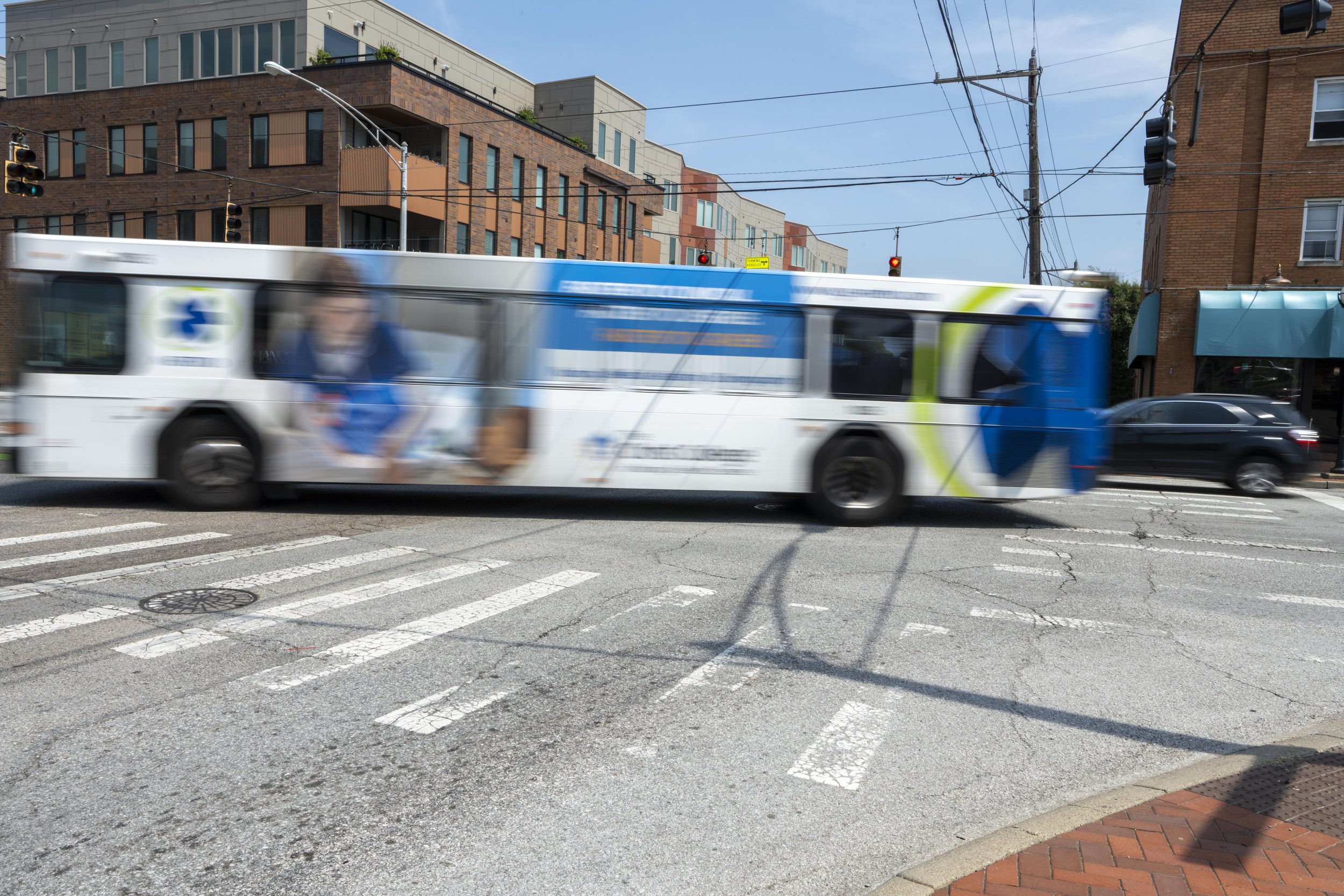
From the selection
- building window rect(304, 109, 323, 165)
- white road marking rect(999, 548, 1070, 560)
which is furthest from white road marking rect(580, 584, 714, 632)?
building window rect(304, 109, 323, 165)

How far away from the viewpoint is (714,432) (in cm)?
1089

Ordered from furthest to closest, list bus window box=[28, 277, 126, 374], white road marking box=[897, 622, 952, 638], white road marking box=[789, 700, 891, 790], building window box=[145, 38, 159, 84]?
building window box=[145, 38, 159, 84]
bus window box=[28, 277, 126, 374]
white road marking box=[897, 622, 952, 638]
white road marking box=[789, 700, 891, 790]

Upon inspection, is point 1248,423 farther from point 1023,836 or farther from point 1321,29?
point 1023,836

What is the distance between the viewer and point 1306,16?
34.4ft

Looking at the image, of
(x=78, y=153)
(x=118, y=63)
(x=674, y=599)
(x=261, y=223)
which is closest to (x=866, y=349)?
(x=674, y=599)

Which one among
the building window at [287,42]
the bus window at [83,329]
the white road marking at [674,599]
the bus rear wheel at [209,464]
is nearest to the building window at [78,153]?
the building window at [287,42]

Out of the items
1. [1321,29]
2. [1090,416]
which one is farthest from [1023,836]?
[1321,29]

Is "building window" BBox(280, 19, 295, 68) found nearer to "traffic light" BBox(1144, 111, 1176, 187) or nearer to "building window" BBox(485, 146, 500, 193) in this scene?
"building window" BBox(485, 146, 500, 193)

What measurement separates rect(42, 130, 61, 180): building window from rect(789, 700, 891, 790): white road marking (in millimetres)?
46560

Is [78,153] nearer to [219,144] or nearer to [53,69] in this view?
[53,69]

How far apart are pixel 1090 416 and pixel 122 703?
32.8 feet

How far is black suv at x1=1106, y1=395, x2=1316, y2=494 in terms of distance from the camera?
16.7 metres

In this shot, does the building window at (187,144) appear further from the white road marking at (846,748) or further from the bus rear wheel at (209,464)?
the white road marking at (846,748)

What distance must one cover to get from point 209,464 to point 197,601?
4.45m
